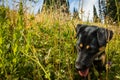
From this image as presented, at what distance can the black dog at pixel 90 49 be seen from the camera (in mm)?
5004

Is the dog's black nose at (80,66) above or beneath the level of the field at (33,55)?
beneath

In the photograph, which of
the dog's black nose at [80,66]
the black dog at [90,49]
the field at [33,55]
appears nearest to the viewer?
the field at [33,55]

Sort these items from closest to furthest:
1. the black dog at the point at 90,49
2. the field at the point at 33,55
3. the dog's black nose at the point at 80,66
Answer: the field at the point at 33,55 → the dog's black nose at the point at 80,66 → the black dog at the point at 90,49

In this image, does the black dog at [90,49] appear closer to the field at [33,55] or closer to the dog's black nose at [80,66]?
the dog's black nose at [80,66]

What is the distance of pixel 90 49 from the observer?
5367mm

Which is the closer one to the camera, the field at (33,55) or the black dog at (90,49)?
the field at (33,55)

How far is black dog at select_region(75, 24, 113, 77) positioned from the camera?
500cm

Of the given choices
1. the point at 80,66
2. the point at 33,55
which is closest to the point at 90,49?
the point at 80,66

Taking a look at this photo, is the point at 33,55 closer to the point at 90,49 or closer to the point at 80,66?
the point at 80,66

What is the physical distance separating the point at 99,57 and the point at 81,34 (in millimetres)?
713

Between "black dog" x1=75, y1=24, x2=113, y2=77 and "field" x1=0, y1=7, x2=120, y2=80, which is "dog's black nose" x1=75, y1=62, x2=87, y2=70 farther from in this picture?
"field" x1=0, y1=7, x2=120, y2=80

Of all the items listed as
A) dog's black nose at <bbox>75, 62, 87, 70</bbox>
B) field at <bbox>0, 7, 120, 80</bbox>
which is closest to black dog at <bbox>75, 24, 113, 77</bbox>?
dog's black nose at <bbox>75, 62, 87, 70</bbox>

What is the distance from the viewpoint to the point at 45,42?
19.0ft

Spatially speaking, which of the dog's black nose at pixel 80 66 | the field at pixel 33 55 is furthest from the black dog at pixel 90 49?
the field at pixel 33 55
